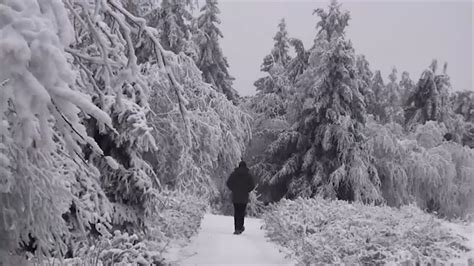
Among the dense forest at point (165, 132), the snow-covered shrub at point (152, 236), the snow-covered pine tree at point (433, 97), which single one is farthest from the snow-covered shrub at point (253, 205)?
the snow-covered shrub at point (152, 236)

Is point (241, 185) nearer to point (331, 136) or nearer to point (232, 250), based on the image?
point (232, 250)

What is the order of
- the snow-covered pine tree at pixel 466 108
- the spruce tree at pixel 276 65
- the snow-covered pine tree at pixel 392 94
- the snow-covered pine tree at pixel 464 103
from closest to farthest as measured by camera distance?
1. the spruce tree at pixel 276 65
2. the snow-covered pine tree at pixel 466 108
3. the snow-covered pine tree at pixel 464 103
4. the snow-covered pine tree at pixel 392 94

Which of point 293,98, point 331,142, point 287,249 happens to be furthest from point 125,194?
point 293,98

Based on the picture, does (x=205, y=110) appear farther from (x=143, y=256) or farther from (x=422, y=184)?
(x=422, y=184)

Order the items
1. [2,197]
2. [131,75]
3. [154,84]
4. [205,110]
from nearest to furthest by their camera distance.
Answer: [2,197]
[131,75]
[154,84]
[205,110]

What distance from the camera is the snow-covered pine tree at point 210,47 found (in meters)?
25.9

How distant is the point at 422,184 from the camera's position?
2181 centimetres

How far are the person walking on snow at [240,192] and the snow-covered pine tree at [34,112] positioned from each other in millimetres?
7791

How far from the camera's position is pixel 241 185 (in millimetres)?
10891

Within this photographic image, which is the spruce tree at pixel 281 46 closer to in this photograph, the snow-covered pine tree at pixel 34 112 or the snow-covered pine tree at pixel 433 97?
the snow-covered pine tree at pixel 433 97

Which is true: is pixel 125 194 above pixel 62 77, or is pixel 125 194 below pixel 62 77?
below

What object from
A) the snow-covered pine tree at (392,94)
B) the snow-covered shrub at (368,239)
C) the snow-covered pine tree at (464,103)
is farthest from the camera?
the snow-covered pine tree at (392,94)

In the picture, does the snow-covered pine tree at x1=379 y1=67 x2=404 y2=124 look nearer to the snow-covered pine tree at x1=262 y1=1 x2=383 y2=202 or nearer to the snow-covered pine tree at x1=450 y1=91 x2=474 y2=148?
the snow-covered pine tree at x1=450 y1=91 x2=474 y2=148

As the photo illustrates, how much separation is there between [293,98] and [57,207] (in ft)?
68.7
